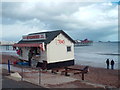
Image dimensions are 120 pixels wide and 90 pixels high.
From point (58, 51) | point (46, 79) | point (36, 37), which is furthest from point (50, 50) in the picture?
point (46, 79)

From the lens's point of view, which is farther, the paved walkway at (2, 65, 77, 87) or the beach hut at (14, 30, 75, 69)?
the beach hut at (14, 30, 75, 69)

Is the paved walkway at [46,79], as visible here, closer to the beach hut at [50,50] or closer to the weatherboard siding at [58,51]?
the beach hut at [50,50]

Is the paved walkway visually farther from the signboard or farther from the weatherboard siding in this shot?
the signboard

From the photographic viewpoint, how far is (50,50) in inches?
933

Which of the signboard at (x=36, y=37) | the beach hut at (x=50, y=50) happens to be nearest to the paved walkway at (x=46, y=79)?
the beach hut at (x=50, y=50)

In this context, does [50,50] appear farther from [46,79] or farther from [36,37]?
[46,79]

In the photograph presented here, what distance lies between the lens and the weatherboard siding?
23703 mm

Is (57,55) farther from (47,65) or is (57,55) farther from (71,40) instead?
(71,40)

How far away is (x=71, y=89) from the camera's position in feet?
38.3

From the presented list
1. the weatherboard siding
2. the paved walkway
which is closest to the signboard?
the weatherboard siding

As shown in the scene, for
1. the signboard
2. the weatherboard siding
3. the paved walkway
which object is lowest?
the paved walkway

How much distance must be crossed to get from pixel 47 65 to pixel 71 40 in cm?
613

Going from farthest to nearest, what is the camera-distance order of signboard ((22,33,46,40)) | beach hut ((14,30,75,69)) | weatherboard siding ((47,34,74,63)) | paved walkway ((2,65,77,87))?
1. signboard ((22,33,46,40))
2. weatherboard siding ((47,34,74,63))
3. beach hut ((14,30,75,69))
4. paved walkway ((2,65,77,87))

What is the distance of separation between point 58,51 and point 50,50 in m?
1.61
